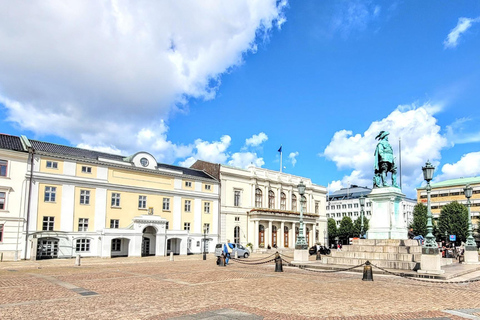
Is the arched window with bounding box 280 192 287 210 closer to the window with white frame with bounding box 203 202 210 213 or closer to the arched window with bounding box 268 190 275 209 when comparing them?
the arched window with bounding box 268 190 275 209

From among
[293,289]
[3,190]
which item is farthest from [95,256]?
[293,289]

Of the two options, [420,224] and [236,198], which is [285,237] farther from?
[420,224]

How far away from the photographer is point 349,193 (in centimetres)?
13212

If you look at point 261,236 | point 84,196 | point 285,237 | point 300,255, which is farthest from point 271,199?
point 300,255

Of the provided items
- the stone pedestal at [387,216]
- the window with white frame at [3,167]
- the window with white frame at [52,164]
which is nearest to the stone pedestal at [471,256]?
the stone pedestal at [387,216]

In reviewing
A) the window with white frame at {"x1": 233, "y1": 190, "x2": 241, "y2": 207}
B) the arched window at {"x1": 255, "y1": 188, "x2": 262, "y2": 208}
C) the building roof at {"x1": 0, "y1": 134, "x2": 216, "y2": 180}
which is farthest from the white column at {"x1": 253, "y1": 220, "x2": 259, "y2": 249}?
the building roof at {"x1": 0, "y1": 134, "x2": 216, "y2": 180}

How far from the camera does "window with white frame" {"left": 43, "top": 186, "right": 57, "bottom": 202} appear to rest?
120 ft

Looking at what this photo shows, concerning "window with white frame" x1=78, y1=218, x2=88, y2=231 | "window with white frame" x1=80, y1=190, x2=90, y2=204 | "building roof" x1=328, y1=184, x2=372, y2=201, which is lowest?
"window with white frame" x1=78, y1=218, x2=88, y2=231

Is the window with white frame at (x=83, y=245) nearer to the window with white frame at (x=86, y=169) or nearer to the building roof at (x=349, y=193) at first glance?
the window with white frame at (x=86, y=169)

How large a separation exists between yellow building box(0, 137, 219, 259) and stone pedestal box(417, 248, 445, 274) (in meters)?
26.4

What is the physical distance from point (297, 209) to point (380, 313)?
56.7 metres

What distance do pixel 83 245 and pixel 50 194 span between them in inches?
241

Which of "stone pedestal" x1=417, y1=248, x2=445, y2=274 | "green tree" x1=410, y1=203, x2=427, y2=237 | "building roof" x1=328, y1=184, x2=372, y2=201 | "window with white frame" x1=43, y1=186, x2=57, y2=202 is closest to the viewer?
"stone pedestal" x1=417, y1=248, x2=445, y2=274

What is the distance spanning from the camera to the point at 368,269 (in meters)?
16.4
